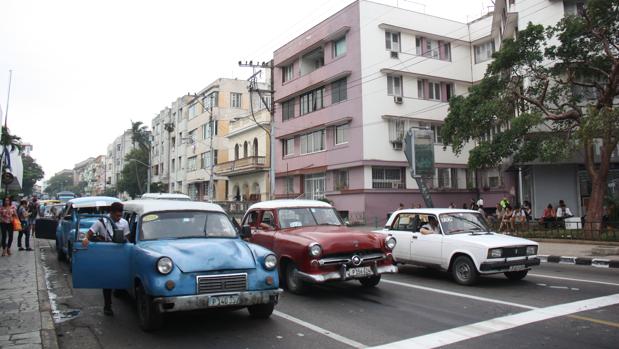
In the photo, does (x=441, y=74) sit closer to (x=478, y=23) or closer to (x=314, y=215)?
(x=478, y=23)

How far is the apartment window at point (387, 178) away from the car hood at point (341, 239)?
23879mm

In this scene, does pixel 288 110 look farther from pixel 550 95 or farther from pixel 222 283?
pixel 222 283

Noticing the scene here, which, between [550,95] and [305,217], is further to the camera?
[550,95]

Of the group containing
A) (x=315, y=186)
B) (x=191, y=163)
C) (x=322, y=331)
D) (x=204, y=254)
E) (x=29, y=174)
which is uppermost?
(x=29, y=174)

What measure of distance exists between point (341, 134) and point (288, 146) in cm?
794

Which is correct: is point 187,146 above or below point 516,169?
above

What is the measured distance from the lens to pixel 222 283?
20.4ft

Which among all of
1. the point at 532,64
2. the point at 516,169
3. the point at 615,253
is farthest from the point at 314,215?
the point at 516,169

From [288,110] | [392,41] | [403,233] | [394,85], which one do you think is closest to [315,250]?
[403,233]

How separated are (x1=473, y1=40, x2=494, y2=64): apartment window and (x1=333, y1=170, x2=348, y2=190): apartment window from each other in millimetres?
13816

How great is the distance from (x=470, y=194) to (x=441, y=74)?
9206 millimetres

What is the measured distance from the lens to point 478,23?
122 feet

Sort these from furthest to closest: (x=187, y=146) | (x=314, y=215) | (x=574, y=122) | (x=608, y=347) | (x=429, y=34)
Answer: (x=187, y=146), (x=429, y=34), (x=574, y=122), (x=314, y=215), (x=608, y=347)

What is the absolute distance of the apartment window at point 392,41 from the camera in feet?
111
